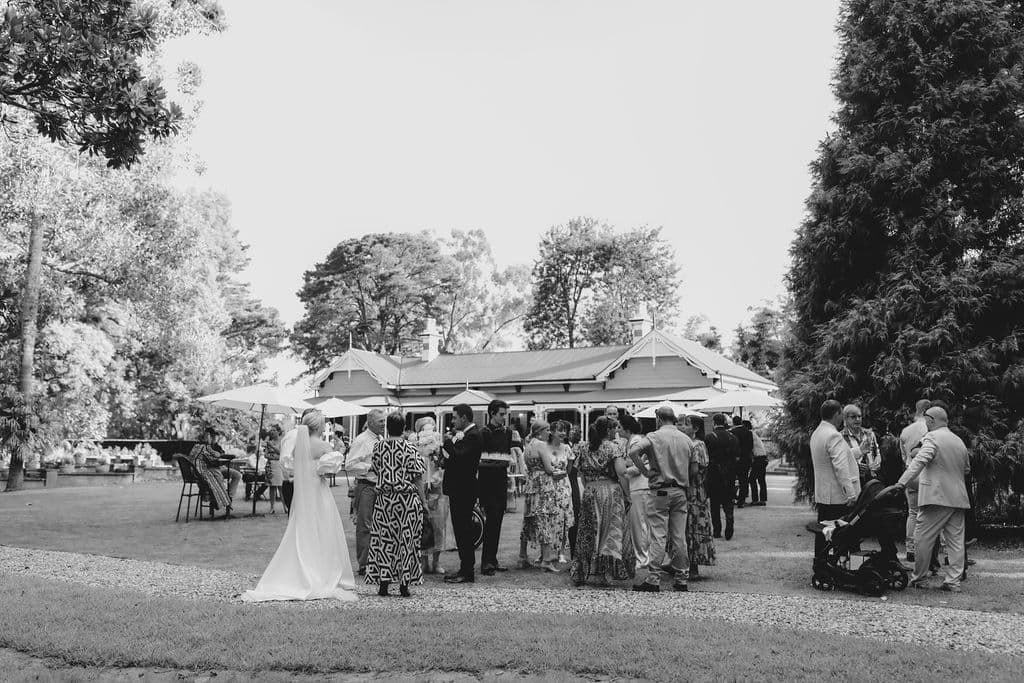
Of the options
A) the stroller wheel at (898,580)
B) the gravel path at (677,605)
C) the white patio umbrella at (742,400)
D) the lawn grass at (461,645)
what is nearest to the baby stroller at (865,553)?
the stroller wheel at (898,580)

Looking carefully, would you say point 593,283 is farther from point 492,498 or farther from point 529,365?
point 492,498

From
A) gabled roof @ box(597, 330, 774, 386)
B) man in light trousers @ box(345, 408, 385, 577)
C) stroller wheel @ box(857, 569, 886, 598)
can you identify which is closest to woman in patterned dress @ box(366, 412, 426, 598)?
man in light trousers @ box(345, 408, 385, 577)

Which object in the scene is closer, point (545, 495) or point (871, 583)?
point (871, 583)

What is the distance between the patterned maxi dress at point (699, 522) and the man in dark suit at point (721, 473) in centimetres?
252

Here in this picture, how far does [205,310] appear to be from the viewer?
33.8 metres

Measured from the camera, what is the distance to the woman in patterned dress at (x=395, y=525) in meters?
7.99

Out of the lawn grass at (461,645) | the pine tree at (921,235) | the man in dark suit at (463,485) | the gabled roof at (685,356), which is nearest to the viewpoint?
the lawn grass at (461,645)

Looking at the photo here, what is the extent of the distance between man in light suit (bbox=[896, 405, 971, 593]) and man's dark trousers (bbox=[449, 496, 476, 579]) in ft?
14.9

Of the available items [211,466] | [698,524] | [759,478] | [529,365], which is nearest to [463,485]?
[698,524]

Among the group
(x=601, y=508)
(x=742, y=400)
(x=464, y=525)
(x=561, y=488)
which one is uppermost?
(x=742, y=400)

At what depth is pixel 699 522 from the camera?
374 inches

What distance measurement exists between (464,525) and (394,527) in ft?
3.80

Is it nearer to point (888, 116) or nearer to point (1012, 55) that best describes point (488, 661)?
point (888, 116)

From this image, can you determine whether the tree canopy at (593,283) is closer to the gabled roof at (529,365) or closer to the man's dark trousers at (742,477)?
the gabled roof at (529,365)
